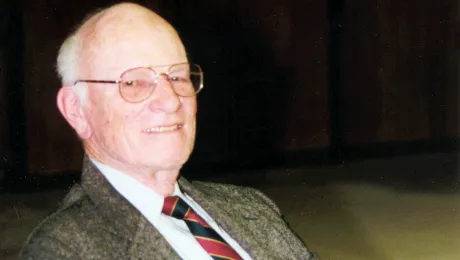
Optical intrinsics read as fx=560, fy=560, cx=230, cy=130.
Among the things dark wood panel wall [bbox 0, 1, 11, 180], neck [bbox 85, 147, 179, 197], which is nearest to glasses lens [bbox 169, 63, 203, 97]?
neck [bbox 85, 147, 179, 197]

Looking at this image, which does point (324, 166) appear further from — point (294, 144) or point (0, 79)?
point (0, 79)

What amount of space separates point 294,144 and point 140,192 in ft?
20.0

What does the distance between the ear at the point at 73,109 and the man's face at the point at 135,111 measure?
17 millimetres

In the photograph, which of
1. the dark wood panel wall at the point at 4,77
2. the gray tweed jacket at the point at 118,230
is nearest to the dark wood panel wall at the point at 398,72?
the dark wood panel wall at the point at 4,77

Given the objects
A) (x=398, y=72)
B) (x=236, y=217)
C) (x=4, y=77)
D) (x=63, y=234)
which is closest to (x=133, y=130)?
(x=63, y=234)

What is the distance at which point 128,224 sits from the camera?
111 centimetres

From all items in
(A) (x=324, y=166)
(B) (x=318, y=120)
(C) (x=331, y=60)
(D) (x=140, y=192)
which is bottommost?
(A) (x=324, y=166)

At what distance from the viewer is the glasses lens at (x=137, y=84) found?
1165 millimetres

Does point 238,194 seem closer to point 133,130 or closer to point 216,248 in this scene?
point 216,248

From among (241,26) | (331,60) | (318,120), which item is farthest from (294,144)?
(241,26)

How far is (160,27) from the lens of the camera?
123 cm

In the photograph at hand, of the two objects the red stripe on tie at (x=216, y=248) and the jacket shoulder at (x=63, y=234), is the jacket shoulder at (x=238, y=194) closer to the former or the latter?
the red stripe on tie at (x=216, y=248)

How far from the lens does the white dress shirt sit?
3.91 ft

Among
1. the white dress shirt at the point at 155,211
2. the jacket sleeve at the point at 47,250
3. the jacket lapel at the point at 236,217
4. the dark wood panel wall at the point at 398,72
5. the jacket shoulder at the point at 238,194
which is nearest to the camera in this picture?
the jacket sleeve at the point at 47,250
